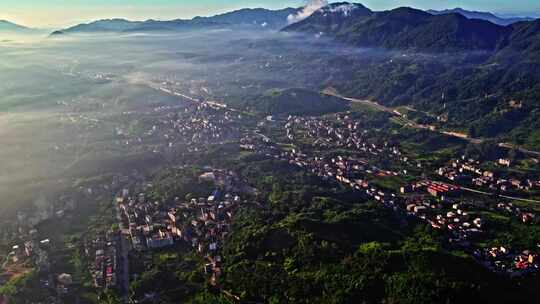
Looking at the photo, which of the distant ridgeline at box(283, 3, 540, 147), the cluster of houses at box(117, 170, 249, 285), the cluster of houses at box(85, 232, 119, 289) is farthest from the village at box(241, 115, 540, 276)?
the cluster of houses at box(85, 232, 119, 289)

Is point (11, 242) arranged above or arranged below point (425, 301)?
below

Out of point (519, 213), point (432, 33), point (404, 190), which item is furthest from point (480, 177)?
point (432, 33)

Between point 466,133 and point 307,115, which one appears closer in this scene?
point 466,133

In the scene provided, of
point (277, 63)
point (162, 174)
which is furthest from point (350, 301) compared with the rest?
point (277, 63)

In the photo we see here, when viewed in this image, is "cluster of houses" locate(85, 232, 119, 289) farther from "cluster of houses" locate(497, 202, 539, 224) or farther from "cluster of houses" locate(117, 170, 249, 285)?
"cluster of houses" locate(497, 202, 539, 224)

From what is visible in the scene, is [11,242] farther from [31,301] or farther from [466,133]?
[466,133]

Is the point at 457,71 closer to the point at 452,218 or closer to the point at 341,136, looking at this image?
the point at 341,136
